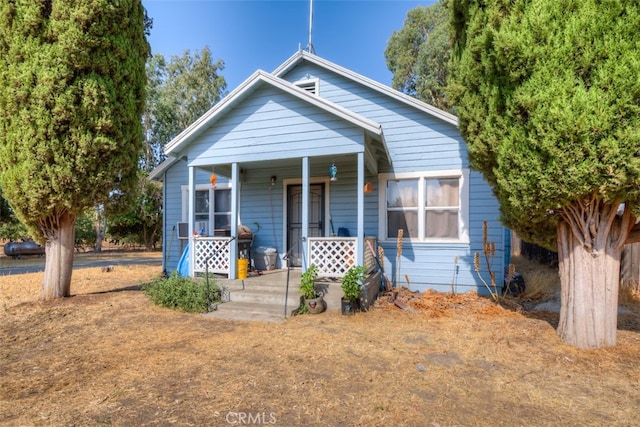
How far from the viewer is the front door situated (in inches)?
317

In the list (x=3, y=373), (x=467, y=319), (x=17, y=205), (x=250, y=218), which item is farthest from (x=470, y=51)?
(x=17, y=205)

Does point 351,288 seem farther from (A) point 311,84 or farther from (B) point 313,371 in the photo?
(A) point 311,84

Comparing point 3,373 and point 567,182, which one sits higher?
point 567,182

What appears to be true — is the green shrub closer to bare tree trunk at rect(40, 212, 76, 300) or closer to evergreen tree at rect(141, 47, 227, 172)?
bare tree trunk at rect(40, 212, 76, 300)

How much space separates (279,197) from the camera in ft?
27.3

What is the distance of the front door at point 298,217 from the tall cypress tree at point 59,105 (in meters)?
3.87

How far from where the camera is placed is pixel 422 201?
24.0 ft

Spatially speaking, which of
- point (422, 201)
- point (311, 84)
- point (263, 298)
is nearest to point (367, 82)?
point (311, 84)

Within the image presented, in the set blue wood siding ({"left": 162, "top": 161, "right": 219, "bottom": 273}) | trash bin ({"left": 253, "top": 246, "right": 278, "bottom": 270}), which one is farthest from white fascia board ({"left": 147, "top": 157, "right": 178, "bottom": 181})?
trash bin ({"left": 253, "top": 246, "right": 278, "bottom": 270})

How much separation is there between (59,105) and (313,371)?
19.7 ft

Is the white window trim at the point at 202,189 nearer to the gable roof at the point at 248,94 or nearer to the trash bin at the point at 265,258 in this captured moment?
the trash bin at the point at 265,258

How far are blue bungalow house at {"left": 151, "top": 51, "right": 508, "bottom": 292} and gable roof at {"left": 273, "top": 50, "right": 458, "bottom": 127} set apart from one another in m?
0.03

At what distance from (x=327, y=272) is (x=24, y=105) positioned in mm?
6071

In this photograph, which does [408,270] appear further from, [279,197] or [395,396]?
[395,396]
